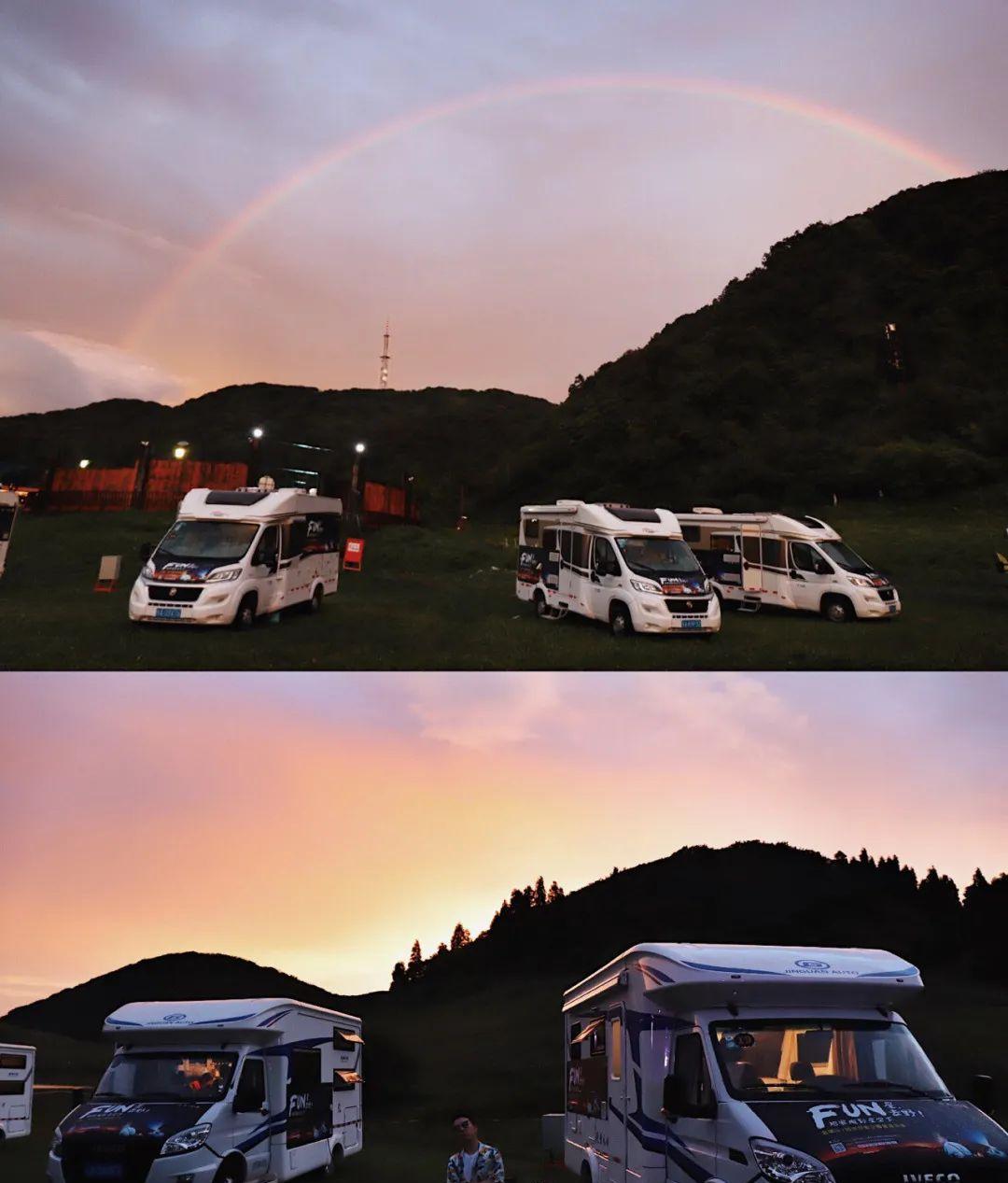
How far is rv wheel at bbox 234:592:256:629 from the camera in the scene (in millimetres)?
18156

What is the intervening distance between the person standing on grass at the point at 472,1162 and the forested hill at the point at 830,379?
25102 mm

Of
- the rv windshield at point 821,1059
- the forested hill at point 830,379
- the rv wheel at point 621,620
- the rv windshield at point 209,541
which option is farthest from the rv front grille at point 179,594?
the forested hill at point 830,379

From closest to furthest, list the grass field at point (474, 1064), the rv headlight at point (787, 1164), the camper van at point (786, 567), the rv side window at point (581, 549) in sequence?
the rv headlight at point (787, 1164) → the grass field at point (474, 1064) → the rv side window at point (581, 549) → the camper van at point (786, 567)

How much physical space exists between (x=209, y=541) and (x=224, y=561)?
481 millimetres

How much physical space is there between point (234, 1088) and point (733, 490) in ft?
84.1

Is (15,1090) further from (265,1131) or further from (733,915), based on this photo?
(733,915)

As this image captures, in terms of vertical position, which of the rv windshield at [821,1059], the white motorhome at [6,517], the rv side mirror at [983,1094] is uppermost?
the white motorhome at [6,517]

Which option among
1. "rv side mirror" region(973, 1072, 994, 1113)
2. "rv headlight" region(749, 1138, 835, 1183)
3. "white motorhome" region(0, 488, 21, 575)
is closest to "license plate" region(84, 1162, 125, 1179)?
"rv headlight" region(749, 1138, 835, 1183)

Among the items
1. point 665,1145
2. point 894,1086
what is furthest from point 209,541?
point 894,1086

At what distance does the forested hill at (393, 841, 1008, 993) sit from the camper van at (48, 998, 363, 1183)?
48.1 meters

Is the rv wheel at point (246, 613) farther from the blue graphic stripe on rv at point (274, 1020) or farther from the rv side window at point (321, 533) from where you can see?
the blue graphic stripe on rv at point (274, 1020)

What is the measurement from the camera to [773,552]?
22.1 metres

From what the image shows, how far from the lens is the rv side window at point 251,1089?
10430 millimetres

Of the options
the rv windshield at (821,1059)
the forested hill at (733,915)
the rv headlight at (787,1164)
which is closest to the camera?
the rv headlight at (787,1164)
